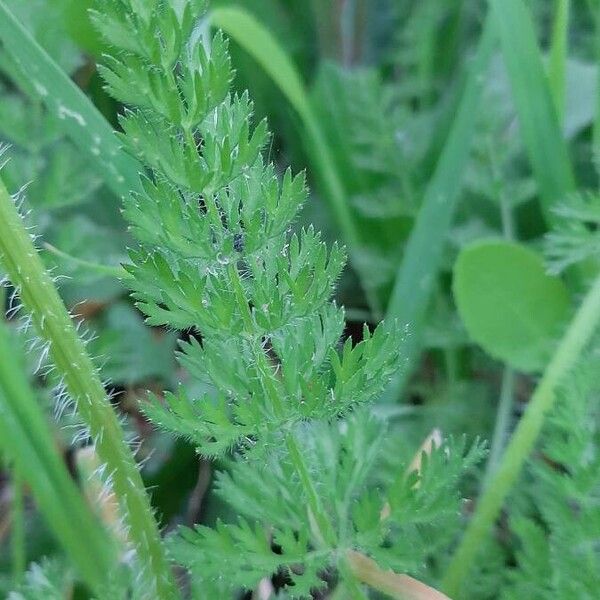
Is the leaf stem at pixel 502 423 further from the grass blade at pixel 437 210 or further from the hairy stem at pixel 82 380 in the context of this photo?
the hairy stem at pixel 82 380

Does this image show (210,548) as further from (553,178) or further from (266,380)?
(553,178)

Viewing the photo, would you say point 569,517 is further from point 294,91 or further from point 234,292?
point 294,91

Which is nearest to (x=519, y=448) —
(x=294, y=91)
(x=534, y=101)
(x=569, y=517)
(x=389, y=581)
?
(x=569, y=517)

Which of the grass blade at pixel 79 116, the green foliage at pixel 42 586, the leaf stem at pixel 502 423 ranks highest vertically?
the grass blade at pixel 79 116

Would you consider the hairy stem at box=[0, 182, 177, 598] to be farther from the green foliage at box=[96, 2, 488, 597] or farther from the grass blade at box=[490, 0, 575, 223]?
the grass blade at box=[490, 0, 575, 223]

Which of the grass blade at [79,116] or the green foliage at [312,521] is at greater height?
the grass blade at [79,116]

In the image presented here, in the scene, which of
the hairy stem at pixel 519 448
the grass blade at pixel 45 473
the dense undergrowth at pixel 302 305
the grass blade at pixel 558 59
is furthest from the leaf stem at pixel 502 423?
the grass blade at pixel 45 473

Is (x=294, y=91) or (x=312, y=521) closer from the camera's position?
(x=312, y=521)
